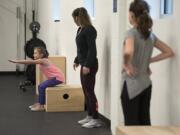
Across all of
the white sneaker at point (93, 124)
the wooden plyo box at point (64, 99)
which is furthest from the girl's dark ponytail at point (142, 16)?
the wooden plyo box at point (64, 99)

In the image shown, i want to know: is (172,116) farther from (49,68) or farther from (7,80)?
(7,80)

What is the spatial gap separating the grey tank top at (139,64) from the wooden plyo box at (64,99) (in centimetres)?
303

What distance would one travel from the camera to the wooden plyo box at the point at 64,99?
6047 millimetres

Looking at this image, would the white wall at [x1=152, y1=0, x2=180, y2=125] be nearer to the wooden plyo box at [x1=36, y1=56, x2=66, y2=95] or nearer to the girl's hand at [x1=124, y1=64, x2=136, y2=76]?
the girl's hand at [x1=124, y1=64, x2=136, y2=76]

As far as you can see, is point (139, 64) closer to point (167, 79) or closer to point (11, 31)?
point (167, 79)

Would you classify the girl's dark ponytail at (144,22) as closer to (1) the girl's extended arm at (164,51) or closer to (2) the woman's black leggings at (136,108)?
(1) the girl's extended arm at (164,51)

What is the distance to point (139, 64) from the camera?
3.10m

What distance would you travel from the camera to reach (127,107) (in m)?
3.08

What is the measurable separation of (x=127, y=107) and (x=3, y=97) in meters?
4.60

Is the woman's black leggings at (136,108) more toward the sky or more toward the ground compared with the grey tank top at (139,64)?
more toward the ground

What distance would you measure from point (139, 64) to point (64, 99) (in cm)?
314

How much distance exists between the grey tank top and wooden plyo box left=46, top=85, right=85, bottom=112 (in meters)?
3.03

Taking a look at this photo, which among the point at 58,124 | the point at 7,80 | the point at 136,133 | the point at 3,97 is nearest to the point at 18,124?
the point at 58,124

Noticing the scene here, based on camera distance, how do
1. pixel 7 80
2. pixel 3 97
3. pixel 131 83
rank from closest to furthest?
pixel 131 83 < pixel 3 97 < pixel 7 80
